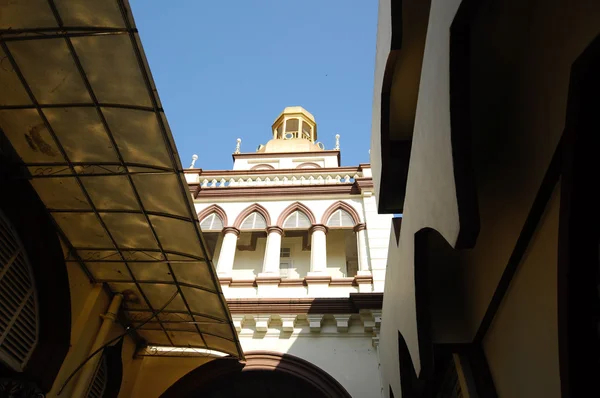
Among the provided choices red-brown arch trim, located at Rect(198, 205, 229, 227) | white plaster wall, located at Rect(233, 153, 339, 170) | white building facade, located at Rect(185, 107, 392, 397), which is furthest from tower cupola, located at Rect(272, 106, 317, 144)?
red-brown arch trim, located at Rect(198, 205, 229, 227)

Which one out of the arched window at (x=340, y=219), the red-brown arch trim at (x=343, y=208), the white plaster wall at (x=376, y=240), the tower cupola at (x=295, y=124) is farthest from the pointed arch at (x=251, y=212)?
the tower cupola at (x=295, y=124)

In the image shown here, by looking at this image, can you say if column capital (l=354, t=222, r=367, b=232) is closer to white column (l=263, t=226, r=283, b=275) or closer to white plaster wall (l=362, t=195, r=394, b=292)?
white plaster wall (l=362, t=195, r=394, b=292)

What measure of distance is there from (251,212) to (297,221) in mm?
1249

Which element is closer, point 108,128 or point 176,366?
point 108,128

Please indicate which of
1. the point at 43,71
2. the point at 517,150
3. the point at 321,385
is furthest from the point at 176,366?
the point at 517,150

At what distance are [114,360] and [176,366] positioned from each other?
3.99ft

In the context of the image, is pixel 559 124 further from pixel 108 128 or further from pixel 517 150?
pixel 108 128

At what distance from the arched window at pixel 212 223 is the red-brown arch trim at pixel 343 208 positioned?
260 cm

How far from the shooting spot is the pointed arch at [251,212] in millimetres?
11508

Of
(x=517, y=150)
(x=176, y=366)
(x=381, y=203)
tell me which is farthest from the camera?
(x=176, y=366)

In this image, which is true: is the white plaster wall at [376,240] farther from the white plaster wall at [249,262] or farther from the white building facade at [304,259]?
the white plaster wall at [249,262]

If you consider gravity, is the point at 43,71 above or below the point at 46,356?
above

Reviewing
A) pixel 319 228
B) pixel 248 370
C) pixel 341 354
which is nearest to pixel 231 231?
pixel 319 228

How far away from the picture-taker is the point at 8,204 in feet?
18.7
